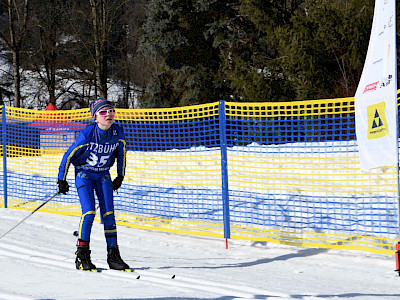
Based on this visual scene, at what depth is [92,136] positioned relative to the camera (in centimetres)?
577

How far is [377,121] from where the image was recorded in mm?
5730

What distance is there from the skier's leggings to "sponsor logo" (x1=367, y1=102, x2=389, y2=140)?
2.90 m

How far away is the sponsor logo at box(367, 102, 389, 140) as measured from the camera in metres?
5.64

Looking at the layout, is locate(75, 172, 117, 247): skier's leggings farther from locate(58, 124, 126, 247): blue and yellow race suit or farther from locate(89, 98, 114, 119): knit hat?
locate(89, 98, 114, 119): knit hat

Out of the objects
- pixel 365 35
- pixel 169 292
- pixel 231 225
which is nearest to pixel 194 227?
pixel 231 225

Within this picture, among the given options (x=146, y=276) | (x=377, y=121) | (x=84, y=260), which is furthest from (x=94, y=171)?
(x=377, y=121)

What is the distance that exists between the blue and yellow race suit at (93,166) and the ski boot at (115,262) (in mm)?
72

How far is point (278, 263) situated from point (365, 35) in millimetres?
14594

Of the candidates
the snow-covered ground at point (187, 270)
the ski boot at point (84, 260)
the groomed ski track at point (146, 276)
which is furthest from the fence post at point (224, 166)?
the ski boot at point (84, 260)

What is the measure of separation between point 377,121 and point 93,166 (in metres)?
3.05

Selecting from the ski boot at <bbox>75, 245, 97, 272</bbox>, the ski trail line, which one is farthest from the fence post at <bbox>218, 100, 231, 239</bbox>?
the ski boot at <bbox>75, 245, 97, 272</bbox>

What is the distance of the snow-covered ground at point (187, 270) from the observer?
4973 mm

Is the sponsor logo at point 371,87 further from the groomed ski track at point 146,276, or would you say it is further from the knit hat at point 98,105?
the knit hat at point 98,105

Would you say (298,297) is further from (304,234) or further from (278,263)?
(304,234)
